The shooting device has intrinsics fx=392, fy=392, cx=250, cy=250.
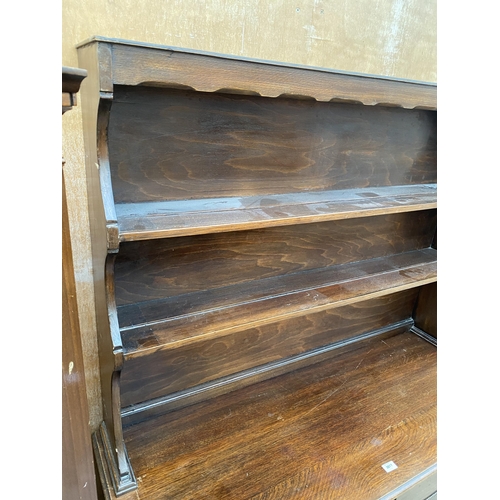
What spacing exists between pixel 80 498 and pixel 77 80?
76 cm

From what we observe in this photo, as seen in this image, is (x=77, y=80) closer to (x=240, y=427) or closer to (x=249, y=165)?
(x=249, y=165)

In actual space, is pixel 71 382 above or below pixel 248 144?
below

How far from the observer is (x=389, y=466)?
121 cm

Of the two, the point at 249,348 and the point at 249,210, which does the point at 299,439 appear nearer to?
the point at 249,348

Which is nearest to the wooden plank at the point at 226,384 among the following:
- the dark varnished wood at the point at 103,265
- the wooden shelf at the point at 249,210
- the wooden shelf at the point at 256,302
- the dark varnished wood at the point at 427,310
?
the dark varnished wood at the point at 103,265

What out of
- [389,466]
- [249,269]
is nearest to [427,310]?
[389,466]

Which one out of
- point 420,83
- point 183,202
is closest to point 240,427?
point 183,202

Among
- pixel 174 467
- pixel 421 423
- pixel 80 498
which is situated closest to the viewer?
pixel 80 498

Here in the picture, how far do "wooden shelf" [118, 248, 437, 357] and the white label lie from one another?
51cm

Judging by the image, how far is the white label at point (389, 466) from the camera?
120 cm

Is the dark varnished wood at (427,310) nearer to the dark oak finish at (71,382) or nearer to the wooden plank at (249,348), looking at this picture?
the wooden plank at (249,348)

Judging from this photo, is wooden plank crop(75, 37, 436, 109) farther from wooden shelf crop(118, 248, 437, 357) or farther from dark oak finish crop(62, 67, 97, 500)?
wooden shelf crop(118, 248, 437, 357)

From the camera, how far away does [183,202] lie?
116 cm

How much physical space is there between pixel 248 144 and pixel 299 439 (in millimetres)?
963
